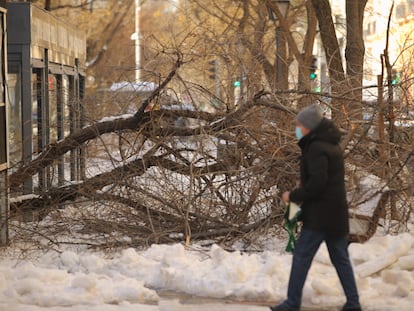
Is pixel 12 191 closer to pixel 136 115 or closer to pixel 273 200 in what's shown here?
pixel 136 115

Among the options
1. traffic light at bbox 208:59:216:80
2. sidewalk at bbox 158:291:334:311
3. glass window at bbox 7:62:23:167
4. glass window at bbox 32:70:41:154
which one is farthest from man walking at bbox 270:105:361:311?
glass window at bbox 32:70:41:154

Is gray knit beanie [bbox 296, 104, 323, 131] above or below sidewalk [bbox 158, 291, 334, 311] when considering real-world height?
above

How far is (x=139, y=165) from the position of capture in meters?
12.1

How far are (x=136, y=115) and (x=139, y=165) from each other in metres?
0.77

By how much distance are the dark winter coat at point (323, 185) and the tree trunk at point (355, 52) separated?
439 cm

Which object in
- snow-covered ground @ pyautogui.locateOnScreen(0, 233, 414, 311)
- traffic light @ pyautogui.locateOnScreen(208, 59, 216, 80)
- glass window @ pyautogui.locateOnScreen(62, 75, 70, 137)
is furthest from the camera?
traffic light @ pyautogui.locateOnScreen(208, 59, 216, 80)

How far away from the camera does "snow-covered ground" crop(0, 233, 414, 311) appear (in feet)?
28.4

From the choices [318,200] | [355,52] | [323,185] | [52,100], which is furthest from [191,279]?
[355,52]

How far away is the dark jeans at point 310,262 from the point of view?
7.88m

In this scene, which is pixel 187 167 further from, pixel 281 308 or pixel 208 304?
pixel 281 308

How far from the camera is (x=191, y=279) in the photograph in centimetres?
931

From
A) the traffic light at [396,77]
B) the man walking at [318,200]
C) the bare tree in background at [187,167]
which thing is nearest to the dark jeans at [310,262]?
the man walking at [318,200]

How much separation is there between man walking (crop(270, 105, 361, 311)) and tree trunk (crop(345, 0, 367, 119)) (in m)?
4.37

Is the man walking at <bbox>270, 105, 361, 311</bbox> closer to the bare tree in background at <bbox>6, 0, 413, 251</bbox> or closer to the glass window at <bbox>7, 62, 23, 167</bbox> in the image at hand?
the bare tree in background at <bbox>6, 0, 413, 251</bbox>
